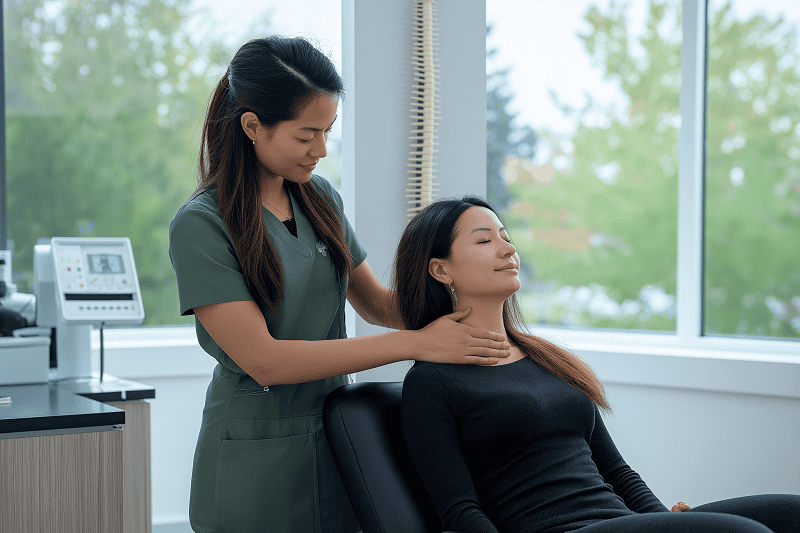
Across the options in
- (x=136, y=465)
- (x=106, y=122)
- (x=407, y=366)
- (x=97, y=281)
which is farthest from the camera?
(x=106, y=122)

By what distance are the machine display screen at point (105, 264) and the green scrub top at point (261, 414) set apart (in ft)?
2.97

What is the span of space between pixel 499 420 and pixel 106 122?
7.94 ft

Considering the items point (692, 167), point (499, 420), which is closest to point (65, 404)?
point (499, 420)

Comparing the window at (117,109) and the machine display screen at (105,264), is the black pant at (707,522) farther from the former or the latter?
the window at (117,109)

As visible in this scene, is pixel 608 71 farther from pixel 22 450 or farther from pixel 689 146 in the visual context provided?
pixel 22 450

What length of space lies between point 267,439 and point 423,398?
0.34m

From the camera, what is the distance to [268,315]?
59.9 inches

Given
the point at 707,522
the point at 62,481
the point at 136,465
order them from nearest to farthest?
the point at 707,522 < the point at 62,481 < the point at 136,465

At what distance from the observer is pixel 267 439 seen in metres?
1.52

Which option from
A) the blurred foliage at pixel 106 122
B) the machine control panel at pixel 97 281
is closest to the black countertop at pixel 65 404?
the machine control panel at pixel 97 281

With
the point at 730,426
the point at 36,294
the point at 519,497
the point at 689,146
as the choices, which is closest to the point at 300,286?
the point at 519,497

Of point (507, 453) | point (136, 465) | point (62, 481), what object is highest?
point (507, 453)

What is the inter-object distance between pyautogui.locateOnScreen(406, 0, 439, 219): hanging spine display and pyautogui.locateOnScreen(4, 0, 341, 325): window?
0.39 m

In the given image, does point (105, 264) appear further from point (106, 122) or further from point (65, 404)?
point (106, 122)
